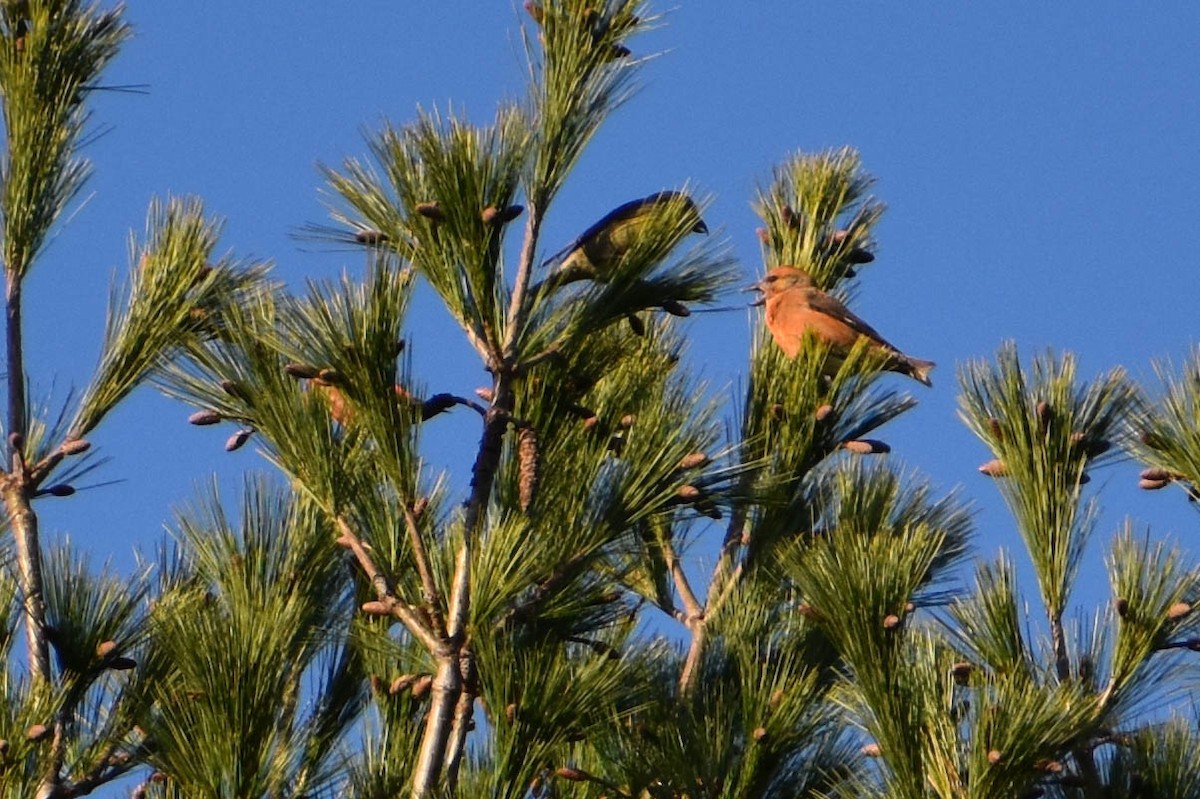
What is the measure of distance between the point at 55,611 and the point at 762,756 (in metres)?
1.55

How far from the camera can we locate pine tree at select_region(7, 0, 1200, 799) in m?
4.06

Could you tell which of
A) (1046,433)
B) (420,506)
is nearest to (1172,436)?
(1046,433)

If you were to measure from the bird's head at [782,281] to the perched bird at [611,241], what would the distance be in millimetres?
785

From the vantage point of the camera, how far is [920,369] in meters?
6.41

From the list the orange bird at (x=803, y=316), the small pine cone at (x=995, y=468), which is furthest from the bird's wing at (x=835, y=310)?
the small pine cone at (x=995, y=468)

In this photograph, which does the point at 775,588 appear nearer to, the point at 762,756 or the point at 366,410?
the point at 762,756

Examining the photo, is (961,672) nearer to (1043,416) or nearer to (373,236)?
(1043,416)

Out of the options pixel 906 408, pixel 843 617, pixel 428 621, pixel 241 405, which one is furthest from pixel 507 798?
pixel 906 408

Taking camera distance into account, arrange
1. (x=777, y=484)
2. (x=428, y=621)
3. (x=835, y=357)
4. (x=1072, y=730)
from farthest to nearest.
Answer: (x=835, y=357) < (x=777, y=484) < (x=428, y=621) < (x=1072, y=730)

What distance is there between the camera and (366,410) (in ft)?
14.1

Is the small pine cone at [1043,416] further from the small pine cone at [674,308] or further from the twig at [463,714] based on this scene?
the twig at [463,714]

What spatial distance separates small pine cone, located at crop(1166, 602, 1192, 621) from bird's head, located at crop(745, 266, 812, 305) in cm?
166

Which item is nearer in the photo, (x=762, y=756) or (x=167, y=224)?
(x=762, y=756)

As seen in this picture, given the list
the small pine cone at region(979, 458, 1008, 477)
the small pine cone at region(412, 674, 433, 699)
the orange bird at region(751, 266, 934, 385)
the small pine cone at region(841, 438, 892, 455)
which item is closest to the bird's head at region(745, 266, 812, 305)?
the orange bird at region(751, 266, 934, 385)
